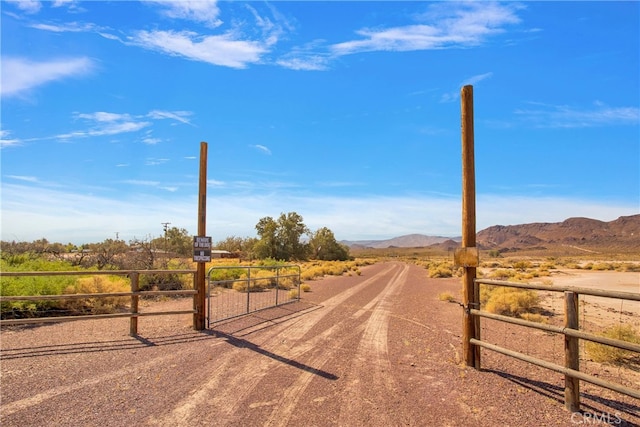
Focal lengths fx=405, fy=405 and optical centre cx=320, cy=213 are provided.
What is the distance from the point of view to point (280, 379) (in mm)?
6145

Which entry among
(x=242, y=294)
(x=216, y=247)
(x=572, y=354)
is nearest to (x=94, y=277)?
(x=242, y=294)

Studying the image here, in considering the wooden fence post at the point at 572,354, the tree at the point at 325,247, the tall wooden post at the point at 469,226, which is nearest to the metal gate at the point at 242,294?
the tall wooden post at the point at 469,226

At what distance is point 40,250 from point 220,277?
11.4m

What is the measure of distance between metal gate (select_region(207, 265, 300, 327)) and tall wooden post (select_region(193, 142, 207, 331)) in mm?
192

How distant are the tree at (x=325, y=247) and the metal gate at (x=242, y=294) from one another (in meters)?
52.3

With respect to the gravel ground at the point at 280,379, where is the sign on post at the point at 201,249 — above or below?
above

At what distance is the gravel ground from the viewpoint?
4.80 m

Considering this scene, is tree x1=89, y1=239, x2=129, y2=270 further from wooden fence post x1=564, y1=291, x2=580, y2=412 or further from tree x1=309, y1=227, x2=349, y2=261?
tree x1=309, y1=227, x2=349, y2=261

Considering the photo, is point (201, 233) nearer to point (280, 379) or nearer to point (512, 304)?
point (280, 379)

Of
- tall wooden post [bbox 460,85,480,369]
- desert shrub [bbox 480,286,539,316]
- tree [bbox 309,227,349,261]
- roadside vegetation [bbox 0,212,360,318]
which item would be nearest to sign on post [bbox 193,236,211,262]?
roadside vegetation [bbox 0,212,360,318]

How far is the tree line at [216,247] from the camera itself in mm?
19641

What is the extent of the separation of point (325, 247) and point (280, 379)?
71925 millimetres

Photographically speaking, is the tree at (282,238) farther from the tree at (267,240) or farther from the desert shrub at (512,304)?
the desert shrub at (512,304)

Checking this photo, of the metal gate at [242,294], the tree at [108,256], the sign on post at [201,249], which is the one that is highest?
the sign on post at [201,249]
